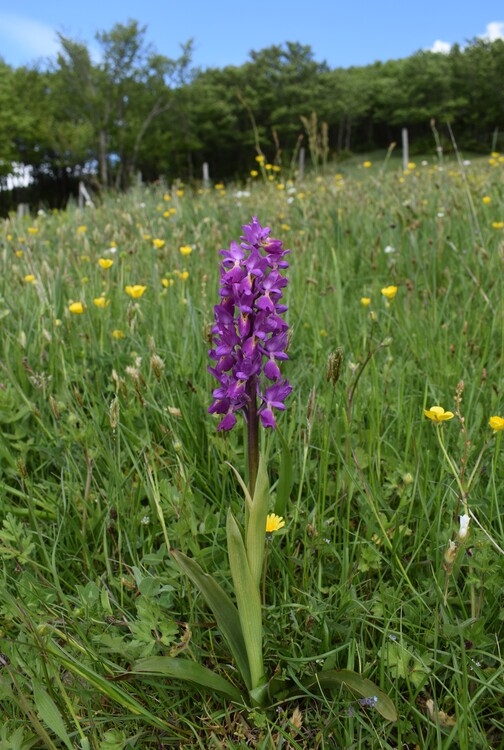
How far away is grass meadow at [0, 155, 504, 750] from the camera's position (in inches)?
45.3

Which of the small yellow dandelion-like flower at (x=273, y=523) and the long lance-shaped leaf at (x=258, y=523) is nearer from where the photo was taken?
the long lance-shaped leaf at (x=258, y=523)

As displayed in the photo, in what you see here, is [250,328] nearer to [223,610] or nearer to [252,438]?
[252,438]

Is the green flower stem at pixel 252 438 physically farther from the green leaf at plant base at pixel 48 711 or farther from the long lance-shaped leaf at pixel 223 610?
the green leaf at plant base at pixel 48 711

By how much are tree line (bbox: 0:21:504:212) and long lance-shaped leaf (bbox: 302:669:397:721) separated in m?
49.1

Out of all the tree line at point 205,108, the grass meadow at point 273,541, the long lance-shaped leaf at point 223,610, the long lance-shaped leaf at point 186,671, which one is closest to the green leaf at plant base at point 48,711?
the grass meadow at point 273,541

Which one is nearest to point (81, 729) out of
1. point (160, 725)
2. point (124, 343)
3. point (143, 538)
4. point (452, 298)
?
point (160, 725)

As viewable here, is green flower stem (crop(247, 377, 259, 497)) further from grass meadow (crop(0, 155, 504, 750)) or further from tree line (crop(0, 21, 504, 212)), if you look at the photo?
tree line (crop(0, 21, 504, 212))

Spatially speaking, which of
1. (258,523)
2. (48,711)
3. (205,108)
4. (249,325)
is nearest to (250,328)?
(249,325)

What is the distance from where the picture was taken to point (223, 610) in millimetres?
1151

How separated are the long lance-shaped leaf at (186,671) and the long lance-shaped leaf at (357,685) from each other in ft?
0.57

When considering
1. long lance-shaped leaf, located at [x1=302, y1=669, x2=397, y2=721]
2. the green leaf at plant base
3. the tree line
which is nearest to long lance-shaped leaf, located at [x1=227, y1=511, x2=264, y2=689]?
long lance-shaped leaf, located at [x1=302, y1=669, x2=397, y2=721]

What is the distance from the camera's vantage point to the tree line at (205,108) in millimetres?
50156

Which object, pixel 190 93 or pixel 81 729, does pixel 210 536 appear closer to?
pixel 81 729

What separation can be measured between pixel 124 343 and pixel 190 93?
58508 mm
